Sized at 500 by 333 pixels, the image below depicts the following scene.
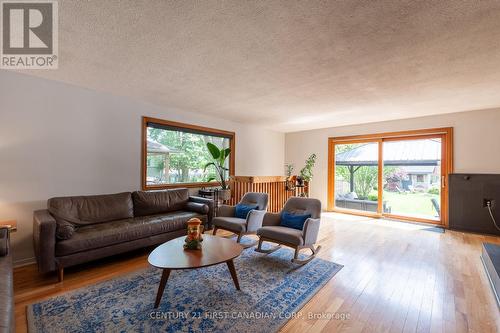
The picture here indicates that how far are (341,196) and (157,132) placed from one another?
518cm

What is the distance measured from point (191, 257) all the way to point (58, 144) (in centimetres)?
277

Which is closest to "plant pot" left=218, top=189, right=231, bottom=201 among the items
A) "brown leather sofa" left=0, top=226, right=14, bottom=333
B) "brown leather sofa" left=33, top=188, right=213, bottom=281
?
"brown leather sofa" left=33, top=188, right=213, bottom=281

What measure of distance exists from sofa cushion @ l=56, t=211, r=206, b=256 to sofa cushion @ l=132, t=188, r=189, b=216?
220 mm

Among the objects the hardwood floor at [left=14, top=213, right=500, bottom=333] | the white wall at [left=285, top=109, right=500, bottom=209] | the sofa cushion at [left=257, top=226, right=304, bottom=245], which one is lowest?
the hardwood floor at [left=14, top=213, right=500, bottom=333]

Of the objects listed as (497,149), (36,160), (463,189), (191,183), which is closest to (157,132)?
(191,183)

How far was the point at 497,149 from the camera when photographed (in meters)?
4.50

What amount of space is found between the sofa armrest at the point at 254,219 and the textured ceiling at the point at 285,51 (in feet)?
6.45

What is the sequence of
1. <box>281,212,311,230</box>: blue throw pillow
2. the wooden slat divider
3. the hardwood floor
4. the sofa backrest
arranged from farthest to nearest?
the wooden slat divider, <box>281,212,311,230</box>: blue throw pillow, the sofa backrest, the hardwood floor

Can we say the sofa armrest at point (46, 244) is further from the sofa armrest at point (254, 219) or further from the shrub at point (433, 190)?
the shrub at point (433, 190)

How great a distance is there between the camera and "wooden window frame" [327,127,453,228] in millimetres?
5012

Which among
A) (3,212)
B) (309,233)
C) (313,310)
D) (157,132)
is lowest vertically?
(313,310)

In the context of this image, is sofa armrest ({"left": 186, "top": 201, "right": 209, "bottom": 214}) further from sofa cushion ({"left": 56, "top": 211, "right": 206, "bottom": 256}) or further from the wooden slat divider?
the wooden slat divider

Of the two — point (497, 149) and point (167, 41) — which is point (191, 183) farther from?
point (497, 149)

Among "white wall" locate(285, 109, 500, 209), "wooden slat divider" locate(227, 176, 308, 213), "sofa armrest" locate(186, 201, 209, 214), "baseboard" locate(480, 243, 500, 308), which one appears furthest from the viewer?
"wooden slat divider" locate(227, 176, 308, 213)
